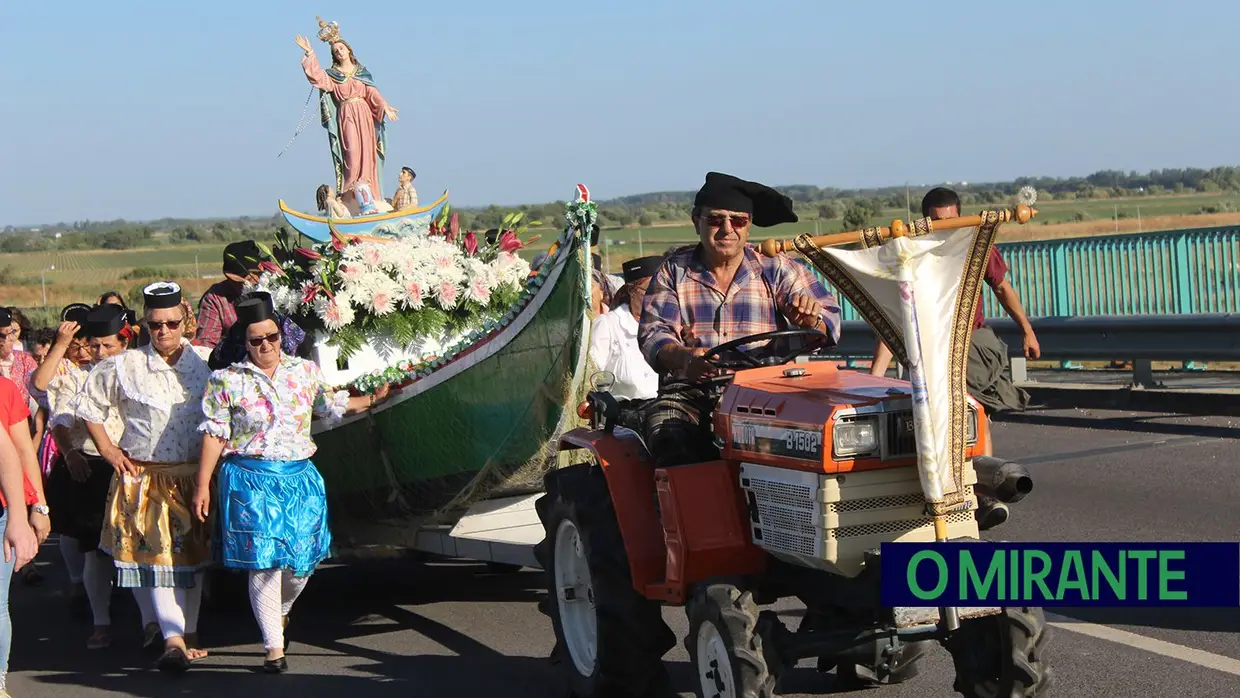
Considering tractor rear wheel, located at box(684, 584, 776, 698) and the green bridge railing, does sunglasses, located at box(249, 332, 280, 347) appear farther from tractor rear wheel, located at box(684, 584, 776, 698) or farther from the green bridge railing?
the green bridge railing

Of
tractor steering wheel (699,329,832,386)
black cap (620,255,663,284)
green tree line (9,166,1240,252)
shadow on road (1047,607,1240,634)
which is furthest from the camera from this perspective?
green tree line (9,166,1240,252)

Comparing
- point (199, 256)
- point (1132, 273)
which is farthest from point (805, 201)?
point (1132, 273)

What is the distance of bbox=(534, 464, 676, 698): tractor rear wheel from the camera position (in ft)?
20.1

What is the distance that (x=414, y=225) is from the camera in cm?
1094

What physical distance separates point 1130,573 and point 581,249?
148 inches

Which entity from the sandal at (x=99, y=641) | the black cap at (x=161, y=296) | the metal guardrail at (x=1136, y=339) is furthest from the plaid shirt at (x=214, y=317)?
the metal guardrail at (x=1136, y=339)

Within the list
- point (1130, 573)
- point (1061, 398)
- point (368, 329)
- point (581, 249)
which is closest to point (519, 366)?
point (581, 249)

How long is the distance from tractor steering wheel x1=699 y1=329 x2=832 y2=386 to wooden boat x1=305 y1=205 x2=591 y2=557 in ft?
6.58

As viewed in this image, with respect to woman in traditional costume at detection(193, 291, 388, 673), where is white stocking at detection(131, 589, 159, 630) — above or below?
below

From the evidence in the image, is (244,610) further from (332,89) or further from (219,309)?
(332,89)

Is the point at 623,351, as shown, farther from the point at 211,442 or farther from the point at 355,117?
the point at 355,117

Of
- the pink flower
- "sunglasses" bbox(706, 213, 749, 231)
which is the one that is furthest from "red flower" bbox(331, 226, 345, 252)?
"sunglasses" bbox(706, 213, 749, 231)

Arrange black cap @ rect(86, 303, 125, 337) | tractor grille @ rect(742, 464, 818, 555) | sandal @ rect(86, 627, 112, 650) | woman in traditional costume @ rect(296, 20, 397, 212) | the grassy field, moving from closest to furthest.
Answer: tractor grille @ rect(742, 464, 818, 555)
sandal @ rect(86, 627, 112, 650)
black cap @ rect(86, 303, 125, 337)
woman in traditional costume @ rect(296, 20, 397, 212)
the grassy field

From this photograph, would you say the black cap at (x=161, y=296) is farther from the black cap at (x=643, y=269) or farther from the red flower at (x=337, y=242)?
the black cap at (x=643, y=269)
